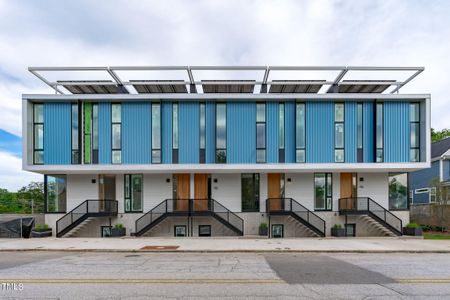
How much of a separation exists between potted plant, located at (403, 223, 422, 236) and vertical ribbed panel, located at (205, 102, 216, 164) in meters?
13.5

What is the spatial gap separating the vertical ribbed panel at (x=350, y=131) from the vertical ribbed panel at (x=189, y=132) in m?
9.95

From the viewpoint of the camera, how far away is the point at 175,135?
61.1ft

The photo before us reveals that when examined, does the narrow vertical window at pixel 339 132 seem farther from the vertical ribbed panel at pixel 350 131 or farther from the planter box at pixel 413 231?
the planter box at pixel 413 231

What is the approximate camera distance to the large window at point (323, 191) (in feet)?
63.9

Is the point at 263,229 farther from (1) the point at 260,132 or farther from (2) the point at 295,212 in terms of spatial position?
(1) the point at 260,132

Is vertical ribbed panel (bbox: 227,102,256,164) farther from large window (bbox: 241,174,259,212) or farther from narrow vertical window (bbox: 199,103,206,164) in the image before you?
large window (bbox: 241,174,259,212)

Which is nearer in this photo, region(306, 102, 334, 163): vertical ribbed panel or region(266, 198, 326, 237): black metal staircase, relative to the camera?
region(266, 198, 326, 237): black metal staircase

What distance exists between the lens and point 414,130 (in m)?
18.8

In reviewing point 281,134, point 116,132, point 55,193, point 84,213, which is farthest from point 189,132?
point 55,193

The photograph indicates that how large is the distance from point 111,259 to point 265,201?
11.1 m

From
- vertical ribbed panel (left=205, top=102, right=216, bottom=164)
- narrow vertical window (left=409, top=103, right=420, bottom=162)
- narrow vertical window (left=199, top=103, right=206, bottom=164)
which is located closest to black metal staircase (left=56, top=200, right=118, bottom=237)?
narrow vertical window (left=199, top=103, right=206, bottom=164)

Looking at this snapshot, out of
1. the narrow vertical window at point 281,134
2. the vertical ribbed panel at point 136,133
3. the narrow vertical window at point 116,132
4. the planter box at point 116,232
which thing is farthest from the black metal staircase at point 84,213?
the narrow vertical window at point 281,134

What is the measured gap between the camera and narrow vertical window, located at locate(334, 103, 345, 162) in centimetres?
1852

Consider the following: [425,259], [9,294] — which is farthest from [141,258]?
[425,259]
